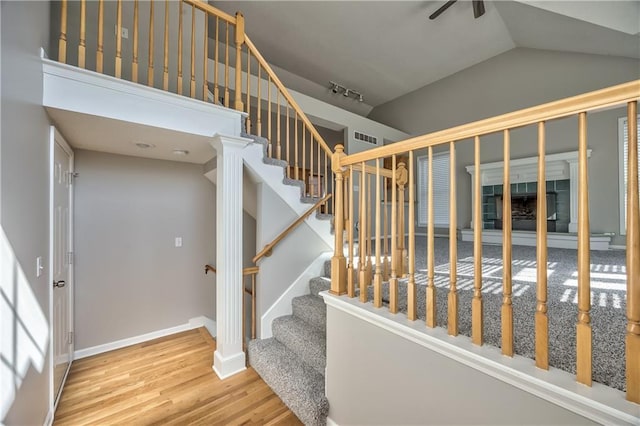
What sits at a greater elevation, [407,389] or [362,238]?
[362,238]

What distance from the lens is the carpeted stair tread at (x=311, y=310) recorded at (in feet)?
7.73

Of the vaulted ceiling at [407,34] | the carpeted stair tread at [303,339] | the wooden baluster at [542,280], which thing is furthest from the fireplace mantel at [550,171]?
the wooden baluster at [542,280]

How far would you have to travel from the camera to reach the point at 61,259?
2.20 m

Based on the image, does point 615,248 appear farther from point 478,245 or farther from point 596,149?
point 478,245

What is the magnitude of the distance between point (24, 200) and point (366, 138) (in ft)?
16.7

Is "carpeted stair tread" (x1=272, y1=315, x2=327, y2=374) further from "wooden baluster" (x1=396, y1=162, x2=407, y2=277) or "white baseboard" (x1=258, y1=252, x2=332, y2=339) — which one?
"wooden baluster" (x1=396, y1=162, x2=407, y2=277)

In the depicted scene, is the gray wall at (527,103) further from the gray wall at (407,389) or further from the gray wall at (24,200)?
the gray wall at (24,200)

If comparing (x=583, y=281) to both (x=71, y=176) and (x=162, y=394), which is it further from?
(x=71, y=176)

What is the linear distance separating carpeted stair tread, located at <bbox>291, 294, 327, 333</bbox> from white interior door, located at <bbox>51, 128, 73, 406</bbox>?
1.86m

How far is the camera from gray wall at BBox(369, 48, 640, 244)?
4000mm

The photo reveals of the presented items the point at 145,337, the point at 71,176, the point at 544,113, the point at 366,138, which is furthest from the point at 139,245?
the point at 366,138

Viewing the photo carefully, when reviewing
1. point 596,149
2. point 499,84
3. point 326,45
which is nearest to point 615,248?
point 596,149

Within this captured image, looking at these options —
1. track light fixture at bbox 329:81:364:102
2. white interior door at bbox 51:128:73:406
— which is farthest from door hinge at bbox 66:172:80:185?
track light fixture at bbox 329:81:364:102

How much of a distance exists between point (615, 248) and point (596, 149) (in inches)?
60.7
